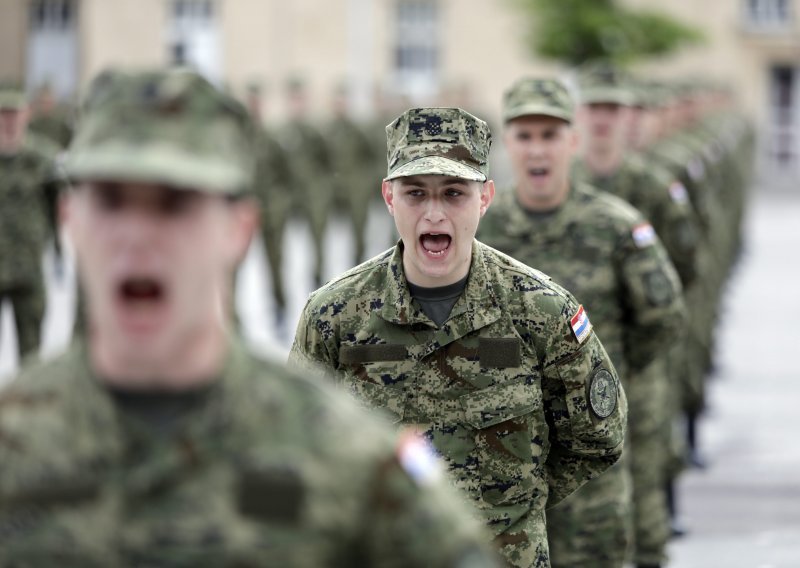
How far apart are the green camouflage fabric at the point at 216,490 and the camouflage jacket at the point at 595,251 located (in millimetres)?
3784

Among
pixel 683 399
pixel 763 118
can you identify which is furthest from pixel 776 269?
pixel 763 118

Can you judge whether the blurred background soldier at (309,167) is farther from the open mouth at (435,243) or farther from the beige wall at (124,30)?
the beige wall at (124,30)

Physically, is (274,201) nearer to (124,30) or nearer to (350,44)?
(350,44)

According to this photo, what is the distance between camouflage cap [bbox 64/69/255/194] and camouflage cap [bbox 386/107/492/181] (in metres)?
1.78

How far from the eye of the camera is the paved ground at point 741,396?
862 cm

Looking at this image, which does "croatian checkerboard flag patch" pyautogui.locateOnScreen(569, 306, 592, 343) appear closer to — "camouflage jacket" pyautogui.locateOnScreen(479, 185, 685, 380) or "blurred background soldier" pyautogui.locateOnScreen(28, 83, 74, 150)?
"camouflage jacket" pyautogui.locateOnScreen(479, 185, 685, 380)

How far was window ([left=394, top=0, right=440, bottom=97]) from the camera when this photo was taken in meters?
39.3

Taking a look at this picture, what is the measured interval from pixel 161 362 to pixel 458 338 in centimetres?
201

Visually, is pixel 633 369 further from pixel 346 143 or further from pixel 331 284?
pixel 346 143

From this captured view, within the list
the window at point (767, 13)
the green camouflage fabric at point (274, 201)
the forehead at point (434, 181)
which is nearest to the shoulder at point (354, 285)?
the forehead at point (434, 181)

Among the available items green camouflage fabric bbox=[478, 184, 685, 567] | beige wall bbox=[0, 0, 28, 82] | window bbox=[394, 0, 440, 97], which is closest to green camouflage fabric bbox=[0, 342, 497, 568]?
green camouflage fabric bbox=[478, 184, 685, 567]

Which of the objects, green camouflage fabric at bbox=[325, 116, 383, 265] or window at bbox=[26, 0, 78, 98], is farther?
window at bbox=[26, 0, 78, 98]

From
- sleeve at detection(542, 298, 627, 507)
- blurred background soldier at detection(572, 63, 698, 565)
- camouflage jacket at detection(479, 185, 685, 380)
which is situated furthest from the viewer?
blurred background soldier at detection(572, 63, 698, 565)

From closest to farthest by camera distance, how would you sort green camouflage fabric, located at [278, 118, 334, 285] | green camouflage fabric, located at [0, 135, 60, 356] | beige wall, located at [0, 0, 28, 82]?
green camouflage fabric, located at [0, 135, 60, 356]
green camouflage fabric, located at [278, 118, 334, 285]
beige wall, located at [0, 0, 28, 82]
